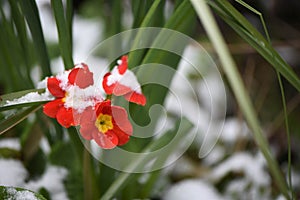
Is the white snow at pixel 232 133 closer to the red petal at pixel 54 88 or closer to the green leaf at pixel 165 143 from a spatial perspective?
the green leaf at pixel 165 143

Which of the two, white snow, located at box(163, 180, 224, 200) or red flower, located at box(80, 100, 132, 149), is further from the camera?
white snow, located at box(163, 180, 224, 200)

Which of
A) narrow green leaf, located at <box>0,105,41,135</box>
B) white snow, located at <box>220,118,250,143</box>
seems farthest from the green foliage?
white snow, located at <box>220,118,250,143</box>

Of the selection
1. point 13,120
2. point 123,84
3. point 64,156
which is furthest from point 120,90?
point 64,156

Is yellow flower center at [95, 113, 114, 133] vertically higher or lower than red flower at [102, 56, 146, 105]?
lower

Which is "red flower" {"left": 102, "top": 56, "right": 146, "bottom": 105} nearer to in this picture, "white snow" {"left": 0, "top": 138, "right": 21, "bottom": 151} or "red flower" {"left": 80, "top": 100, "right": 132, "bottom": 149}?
"red flower" {"left": 80, "top": 100, "right": 132, "bottom": 149}

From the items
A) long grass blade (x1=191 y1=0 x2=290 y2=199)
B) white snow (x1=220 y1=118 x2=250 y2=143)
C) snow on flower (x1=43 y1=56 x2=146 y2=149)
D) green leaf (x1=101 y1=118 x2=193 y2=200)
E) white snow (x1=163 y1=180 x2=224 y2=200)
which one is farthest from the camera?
white snow (x1=220 y1=118 x2=250 y2=143)

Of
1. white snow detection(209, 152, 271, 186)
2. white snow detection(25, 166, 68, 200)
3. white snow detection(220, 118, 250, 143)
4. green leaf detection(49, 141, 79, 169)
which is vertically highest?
green leaf detection(49, 141, 79, 169)
